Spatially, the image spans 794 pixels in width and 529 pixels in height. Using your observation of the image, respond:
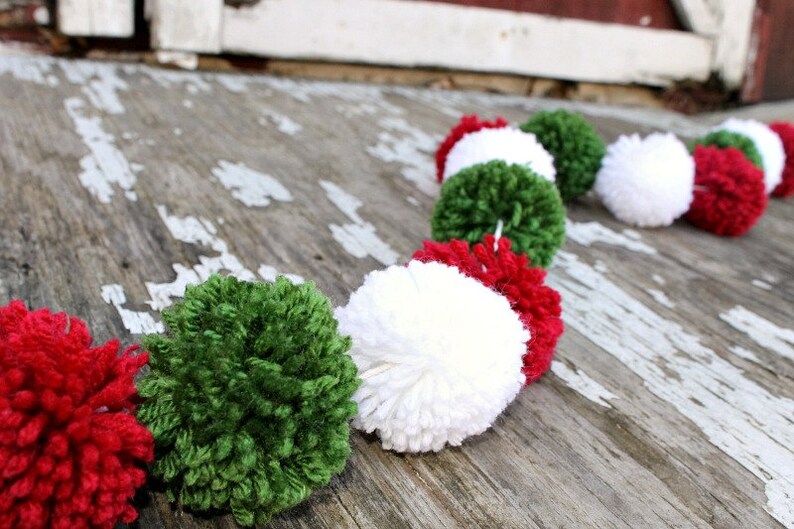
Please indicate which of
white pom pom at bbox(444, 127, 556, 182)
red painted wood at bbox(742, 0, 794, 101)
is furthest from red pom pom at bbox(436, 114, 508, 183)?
red painted wood at bbox(742, 0, 794, 101)

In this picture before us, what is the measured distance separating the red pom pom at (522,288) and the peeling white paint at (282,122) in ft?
3.71

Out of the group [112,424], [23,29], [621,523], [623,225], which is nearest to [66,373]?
[112,424]

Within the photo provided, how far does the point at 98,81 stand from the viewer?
2.18 meters

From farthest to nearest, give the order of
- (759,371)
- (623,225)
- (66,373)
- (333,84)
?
(333,84) < (623,225) < (759,371) < (66,373)

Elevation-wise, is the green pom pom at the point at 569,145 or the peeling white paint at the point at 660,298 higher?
the green pom pom at the point at 569,145

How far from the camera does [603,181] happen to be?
1.71 m

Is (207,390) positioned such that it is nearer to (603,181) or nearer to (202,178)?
(202,178)

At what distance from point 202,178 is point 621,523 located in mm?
1115

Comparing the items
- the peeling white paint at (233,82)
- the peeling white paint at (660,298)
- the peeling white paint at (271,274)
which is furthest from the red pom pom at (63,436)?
the peeling white paint at (233,82)

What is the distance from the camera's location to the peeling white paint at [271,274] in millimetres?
A: 1229

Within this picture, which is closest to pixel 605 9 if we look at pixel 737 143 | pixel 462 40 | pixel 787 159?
pixel 462 40

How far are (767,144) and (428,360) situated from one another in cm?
147

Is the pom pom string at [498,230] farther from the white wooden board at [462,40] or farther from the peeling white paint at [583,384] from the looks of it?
the white wooden board at [462,40]

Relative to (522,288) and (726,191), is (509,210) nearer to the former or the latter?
(522,288)
